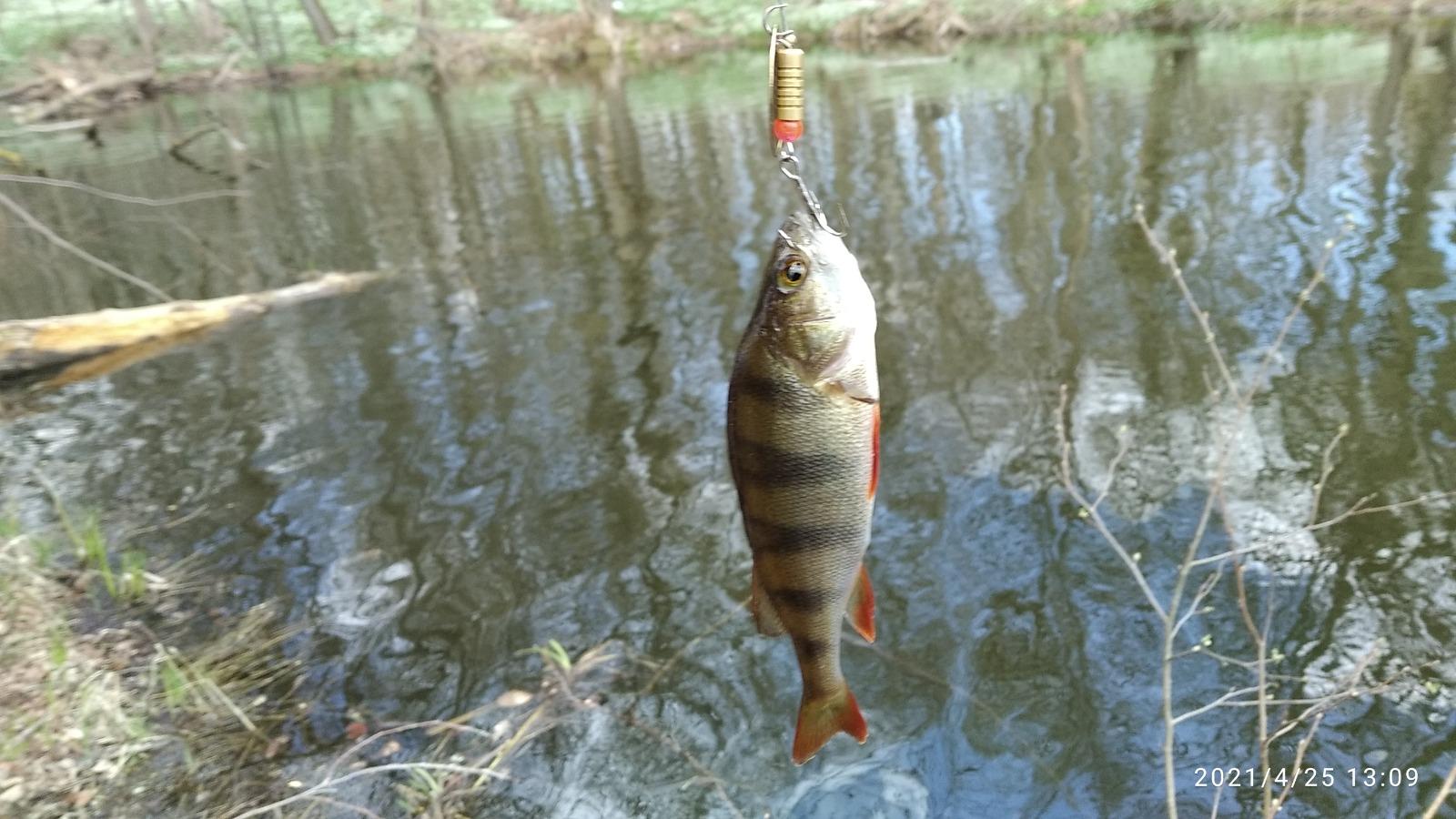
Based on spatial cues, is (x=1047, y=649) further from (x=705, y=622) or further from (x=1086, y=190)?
(x=1086, y=190)

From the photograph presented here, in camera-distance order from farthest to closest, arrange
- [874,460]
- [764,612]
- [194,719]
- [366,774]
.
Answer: [194,719] < [366,774] < [764,612] < [874,460]

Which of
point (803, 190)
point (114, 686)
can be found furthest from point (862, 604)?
point (114, 686)

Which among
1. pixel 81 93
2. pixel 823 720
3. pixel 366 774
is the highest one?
pixel 81 93

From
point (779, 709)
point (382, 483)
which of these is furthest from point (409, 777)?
point (382, 483)

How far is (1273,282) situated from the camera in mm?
8547

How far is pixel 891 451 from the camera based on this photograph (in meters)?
6.60

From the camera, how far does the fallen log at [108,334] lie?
9.15 meters

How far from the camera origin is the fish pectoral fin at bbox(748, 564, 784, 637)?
2.08 m

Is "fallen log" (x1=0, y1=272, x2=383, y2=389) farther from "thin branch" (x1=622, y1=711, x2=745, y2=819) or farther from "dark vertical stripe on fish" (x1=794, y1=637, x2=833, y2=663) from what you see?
"dark vertical stripe on fish" (x1=794, y1=637, x2=833, y2=663)

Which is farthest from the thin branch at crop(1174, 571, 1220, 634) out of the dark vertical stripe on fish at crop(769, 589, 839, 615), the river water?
the dark vertical stripe on fish at crop(769, 589, 839, 615)

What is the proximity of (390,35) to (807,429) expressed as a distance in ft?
137

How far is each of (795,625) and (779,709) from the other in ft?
8.77

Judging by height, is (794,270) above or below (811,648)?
above

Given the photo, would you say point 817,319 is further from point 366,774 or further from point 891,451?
point 891,451
